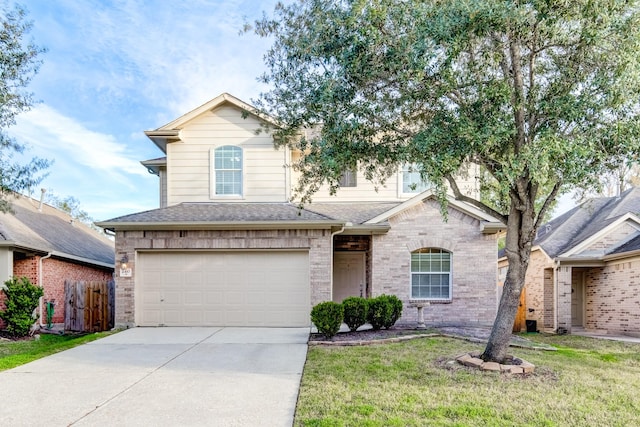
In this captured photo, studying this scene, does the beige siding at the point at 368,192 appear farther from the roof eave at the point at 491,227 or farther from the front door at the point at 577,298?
the front door at the point at 577,298

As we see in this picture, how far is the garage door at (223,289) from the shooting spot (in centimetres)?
1180

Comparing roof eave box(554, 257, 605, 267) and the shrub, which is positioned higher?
roof eave box(554, 257, 605, 267)

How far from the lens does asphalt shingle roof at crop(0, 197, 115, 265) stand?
41.4 feet

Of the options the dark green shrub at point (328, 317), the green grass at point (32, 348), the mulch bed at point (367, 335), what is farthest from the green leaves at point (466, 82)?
the green grass at point (32, 348)

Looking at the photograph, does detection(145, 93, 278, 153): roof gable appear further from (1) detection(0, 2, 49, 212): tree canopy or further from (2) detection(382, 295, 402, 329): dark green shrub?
(2) detection(382, 295, 402, 329): dark green shrub

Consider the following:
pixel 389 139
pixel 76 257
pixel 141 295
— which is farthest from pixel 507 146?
pixel 76 257

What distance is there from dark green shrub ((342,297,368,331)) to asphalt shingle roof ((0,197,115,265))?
27.8 ft

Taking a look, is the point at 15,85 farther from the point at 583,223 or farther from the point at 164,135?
the point at 583,223

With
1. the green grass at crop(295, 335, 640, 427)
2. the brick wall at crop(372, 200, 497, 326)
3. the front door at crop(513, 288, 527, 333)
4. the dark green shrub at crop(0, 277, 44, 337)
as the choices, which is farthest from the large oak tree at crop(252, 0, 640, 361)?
the dark green shrub at crop(0, 277, 44, 337)

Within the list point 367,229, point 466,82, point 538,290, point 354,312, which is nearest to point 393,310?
point 354,312

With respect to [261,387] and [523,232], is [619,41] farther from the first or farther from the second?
[261,387]

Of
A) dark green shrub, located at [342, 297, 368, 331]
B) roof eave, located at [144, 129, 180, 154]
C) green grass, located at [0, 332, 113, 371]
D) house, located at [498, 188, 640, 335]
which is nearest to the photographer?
green grass, located at [0, 332, 113, 371]

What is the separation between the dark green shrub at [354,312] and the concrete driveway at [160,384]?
4.29ft

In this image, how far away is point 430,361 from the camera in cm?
729
